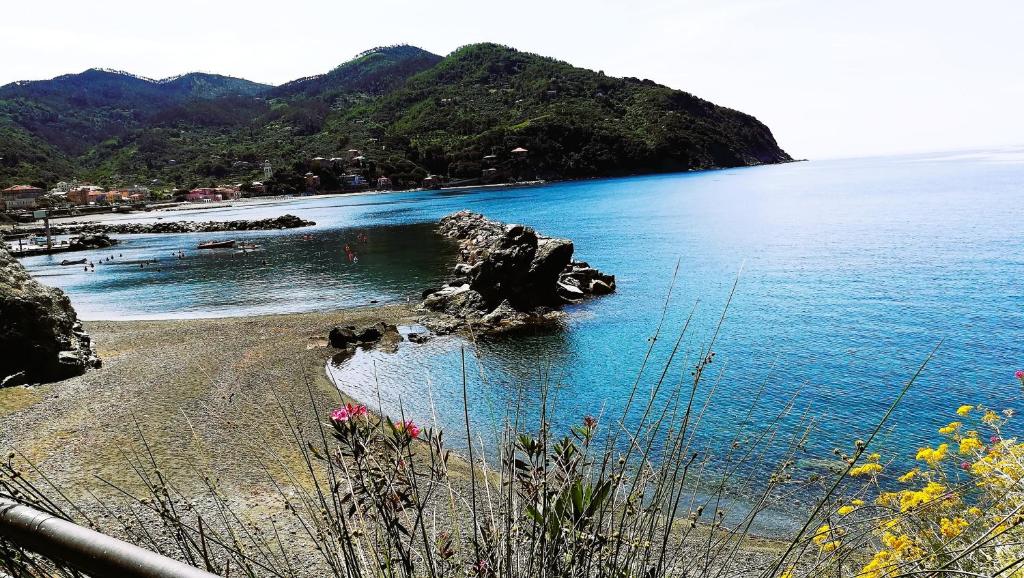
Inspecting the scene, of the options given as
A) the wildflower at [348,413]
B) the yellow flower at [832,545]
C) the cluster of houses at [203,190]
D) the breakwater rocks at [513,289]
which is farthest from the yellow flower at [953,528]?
the cluster of houses at [203,190]

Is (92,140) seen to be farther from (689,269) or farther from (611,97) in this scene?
(689,269)

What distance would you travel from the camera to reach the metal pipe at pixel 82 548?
45.6 inches

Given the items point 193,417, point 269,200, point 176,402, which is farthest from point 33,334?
point 269,200

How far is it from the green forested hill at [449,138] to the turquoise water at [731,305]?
8746cm

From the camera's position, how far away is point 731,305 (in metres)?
21.7

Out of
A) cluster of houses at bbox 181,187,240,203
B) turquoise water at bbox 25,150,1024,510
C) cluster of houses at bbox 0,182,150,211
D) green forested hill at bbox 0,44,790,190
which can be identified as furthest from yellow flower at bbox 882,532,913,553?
cluster of houses at bbox 181,187,240,203

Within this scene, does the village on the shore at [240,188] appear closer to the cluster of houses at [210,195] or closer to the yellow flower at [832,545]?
the cluster of houses at [210,195]

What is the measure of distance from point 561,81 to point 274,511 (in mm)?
188019

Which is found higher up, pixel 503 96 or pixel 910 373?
pixel 503 96

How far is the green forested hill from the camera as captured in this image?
140 m

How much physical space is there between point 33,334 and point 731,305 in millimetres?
21546

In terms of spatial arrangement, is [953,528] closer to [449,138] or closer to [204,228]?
[204,228]

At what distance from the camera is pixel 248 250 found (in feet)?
161

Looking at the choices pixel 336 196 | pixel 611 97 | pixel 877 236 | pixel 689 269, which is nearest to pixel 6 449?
pixel 689 269
